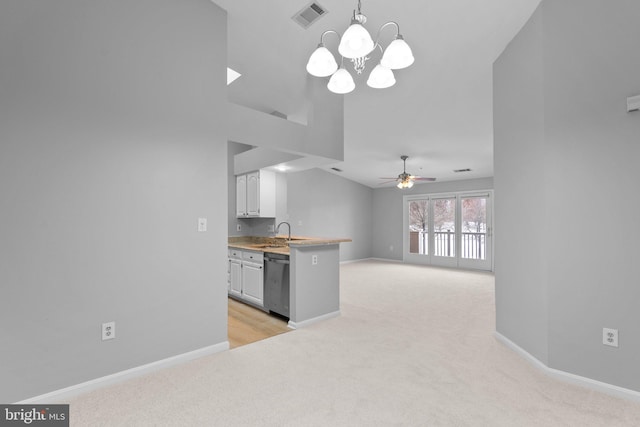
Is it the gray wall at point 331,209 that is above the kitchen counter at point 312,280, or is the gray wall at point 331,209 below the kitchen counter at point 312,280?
above

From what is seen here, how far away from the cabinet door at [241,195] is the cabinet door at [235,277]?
3.98ft

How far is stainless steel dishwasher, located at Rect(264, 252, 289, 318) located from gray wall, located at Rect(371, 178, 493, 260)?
5.89 m

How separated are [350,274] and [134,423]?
18.0ft

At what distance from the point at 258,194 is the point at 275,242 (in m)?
0.87

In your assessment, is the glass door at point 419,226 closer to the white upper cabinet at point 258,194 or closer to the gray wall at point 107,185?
the white upper cabinet at point 258,194

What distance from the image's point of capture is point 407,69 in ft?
12.0

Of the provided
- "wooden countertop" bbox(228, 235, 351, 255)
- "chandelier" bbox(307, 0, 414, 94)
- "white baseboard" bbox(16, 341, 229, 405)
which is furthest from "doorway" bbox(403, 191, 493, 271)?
"white baseboard" bbox(16, 341, 229, 405)

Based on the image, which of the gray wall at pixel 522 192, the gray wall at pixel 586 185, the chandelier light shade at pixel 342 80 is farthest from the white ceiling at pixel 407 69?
the chandelier light shade at pixel 342 80

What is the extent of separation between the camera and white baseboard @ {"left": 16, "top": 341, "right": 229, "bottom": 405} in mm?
2037

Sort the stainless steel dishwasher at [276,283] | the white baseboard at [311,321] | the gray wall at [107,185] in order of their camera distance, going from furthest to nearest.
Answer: the stainless steel dishwasher at [276,283] < the white baseboard at [311,321] < the gray wall at [107,185]

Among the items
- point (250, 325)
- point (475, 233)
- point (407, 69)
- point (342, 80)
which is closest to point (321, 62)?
point (342, 80)

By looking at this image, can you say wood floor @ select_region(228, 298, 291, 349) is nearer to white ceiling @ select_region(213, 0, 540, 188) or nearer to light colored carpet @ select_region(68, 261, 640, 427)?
light colored carpet @ select_region(68, 261, 640, 427)

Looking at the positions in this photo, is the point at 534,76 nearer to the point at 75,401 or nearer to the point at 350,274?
the point at 75,401

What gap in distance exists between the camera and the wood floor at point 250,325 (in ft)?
10.5
